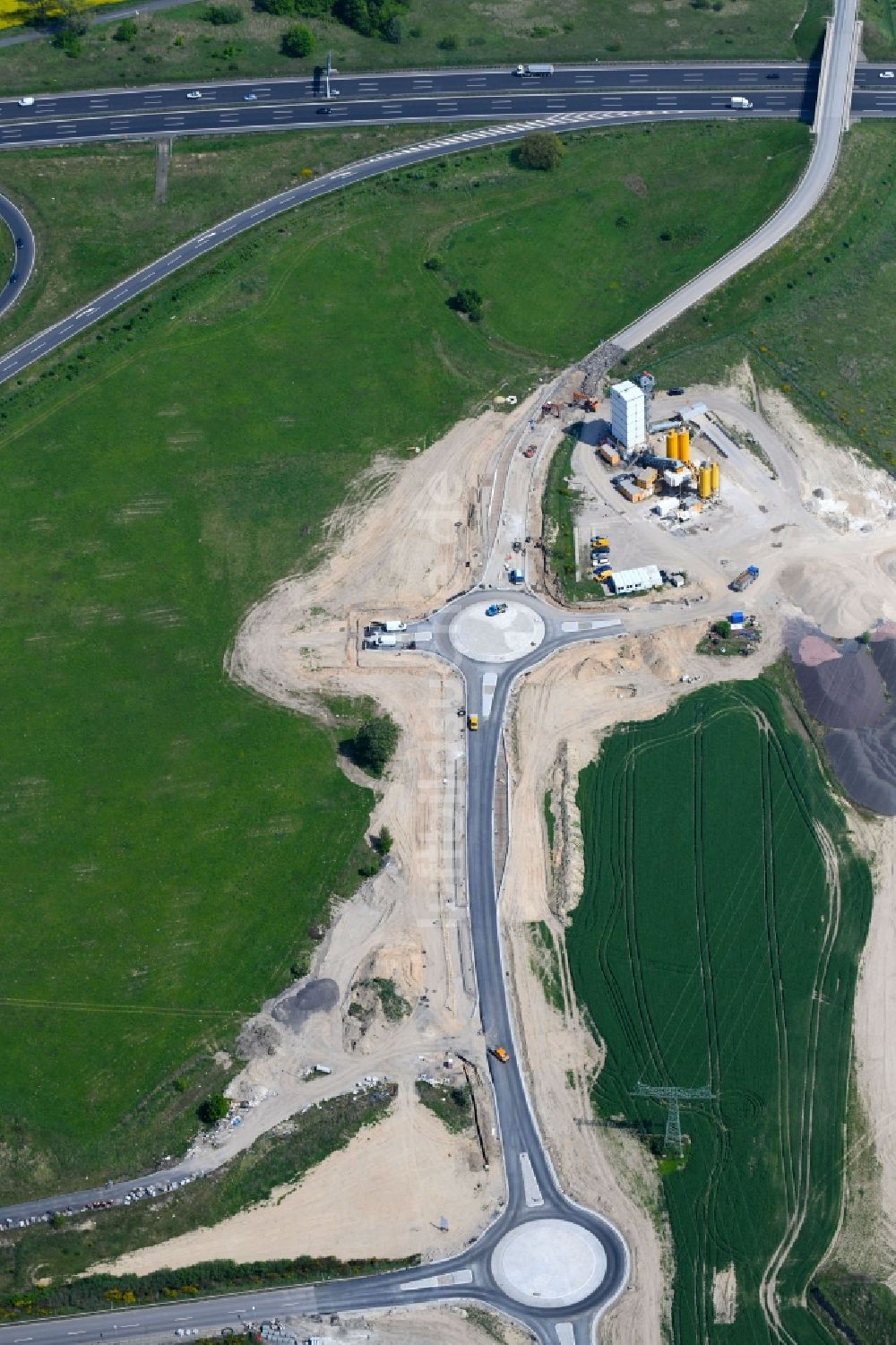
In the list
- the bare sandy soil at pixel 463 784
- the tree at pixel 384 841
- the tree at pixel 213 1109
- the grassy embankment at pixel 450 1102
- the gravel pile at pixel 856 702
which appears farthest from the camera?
the gravel pile at pixel 856 702

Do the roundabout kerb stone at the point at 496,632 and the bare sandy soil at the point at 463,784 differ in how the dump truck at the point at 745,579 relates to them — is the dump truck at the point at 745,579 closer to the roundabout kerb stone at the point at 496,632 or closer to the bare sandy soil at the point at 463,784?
the bare sandy soil at the point at 463,784

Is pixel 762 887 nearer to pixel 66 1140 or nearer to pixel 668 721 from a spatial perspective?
pixel 668 721

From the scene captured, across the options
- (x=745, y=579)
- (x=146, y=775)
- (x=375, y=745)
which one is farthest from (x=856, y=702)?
(x=146, y=775)

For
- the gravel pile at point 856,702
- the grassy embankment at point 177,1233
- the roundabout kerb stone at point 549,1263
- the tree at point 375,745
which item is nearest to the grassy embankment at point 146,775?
the tree at point 375,745

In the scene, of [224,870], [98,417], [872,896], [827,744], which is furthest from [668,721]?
[98,417]

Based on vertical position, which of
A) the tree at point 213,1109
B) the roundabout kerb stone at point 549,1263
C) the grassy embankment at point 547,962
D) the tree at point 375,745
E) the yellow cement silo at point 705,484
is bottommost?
the roundabout kerb stone at point 549,1263

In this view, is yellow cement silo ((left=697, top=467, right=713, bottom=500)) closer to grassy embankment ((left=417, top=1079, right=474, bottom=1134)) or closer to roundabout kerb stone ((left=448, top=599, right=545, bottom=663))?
roundabout kerb stone ((left=448, top=599, right=545, bottom=663))

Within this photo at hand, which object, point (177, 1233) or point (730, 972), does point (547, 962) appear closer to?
point (730, 972)
